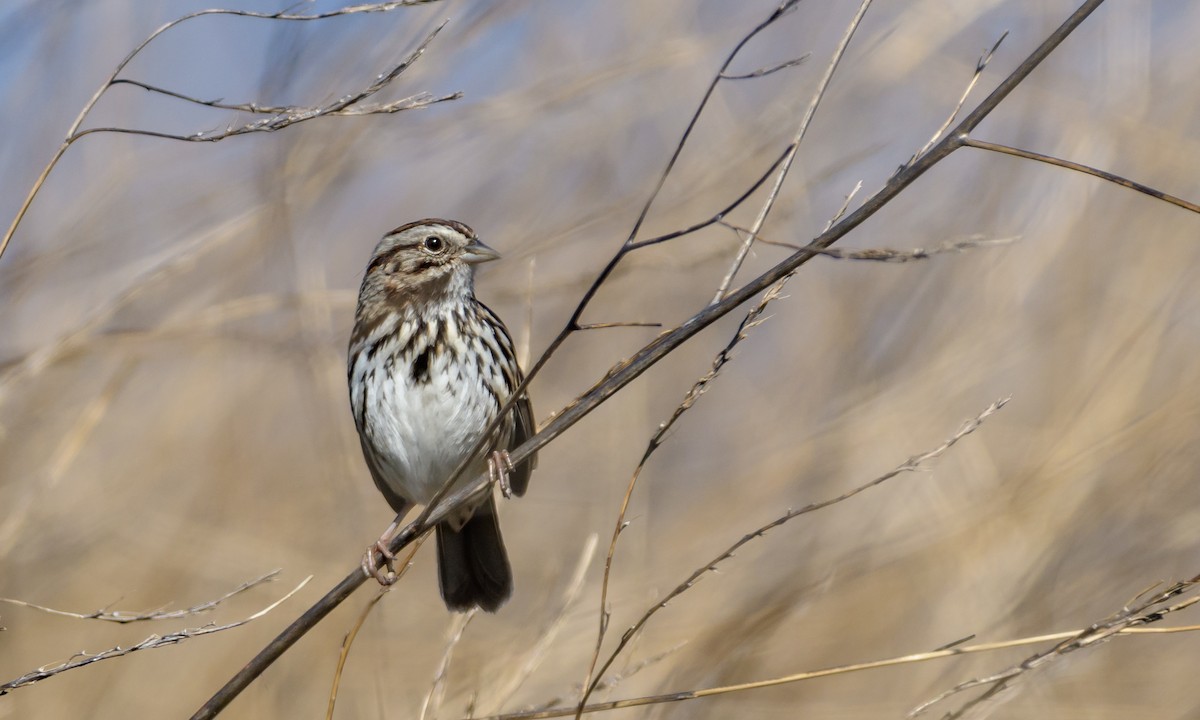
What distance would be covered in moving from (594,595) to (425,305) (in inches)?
45.1

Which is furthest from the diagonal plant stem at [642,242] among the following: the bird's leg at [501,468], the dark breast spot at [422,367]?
the dark breast spot at [422,367]

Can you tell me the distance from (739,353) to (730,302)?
2325 mm

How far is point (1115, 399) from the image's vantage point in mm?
3828

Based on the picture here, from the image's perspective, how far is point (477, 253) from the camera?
370 cm

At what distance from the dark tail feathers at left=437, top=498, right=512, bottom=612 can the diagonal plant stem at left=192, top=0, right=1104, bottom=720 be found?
177cm

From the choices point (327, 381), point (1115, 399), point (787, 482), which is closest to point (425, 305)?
point (327, 381)

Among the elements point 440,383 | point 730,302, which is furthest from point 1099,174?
point 440,383

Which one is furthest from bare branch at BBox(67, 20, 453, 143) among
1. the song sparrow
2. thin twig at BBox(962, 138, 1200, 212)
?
the song sparrow

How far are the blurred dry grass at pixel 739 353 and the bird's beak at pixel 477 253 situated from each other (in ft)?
0.55

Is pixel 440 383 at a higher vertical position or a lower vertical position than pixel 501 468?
higher

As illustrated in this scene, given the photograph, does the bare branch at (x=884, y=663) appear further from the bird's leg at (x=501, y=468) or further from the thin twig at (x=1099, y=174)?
the bird's leg at (x=501, y=468)

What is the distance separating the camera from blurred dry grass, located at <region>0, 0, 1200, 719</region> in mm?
3824

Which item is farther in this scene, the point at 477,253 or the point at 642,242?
the point at 477,253

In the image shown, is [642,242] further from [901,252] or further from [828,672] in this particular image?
[828,672]
